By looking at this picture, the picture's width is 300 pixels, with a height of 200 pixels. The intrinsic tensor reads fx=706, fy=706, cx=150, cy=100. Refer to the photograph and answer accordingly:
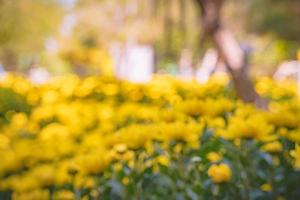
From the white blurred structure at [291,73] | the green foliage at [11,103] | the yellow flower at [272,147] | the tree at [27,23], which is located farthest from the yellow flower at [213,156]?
the tree at [27,23]

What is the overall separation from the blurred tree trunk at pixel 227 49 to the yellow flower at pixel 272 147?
284cm

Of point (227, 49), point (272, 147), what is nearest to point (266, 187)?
point (272, 147)

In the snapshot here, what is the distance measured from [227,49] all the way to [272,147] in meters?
3.42

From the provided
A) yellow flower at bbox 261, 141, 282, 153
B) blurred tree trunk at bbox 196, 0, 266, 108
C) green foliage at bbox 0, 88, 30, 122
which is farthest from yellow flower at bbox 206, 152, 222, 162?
blurred tree trunk at bbox 196, 0, 266, 108

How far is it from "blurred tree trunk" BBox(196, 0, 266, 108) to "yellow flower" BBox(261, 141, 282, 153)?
9.33ft

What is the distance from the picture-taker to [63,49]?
35281mm

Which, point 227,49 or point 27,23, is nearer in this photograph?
point 227,49

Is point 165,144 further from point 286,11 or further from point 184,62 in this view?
point 184,62

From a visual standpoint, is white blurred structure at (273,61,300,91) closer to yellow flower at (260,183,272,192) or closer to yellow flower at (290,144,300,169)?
yellow flower at (290,144,300,169)

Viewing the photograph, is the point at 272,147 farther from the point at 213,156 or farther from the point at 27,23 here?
the point at 27,23

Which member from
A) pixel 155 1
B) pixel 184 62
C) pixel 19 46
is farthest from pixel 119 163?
pixel 184 62

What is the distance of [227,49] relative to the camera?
5453 millimetres

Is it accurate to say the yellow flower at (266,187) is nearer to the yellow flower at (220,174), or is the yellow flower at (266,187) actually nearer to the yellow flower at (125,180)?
the yellow flower at (220,174)

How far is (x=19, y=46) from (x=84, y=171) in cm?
2000
